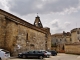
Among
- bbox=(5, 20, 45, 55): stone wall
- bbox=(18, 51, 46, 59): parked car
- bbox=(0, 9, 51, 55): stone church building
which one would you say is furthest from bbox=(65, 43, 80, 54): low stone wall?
bbox=(18, 51, 46, 59): parked car

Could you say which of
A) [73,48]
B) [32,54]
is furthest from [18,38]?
[73,48]

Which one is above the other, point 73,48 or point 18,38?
point 18,38

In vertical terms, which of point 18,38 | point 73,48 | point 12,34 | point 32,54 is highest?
point 12,34

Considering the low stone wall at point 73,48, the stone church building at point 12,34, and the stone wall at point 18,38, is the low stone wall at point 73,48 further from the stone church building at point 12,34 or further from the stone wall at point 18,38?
the stone church building at point 12,34

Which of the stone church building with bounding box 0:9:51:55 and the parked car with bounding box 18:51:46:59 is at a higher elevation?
the stone church building with bounding box 0:9:51:55

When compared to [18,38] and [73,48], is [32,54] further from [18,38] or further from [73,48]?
[73,48]

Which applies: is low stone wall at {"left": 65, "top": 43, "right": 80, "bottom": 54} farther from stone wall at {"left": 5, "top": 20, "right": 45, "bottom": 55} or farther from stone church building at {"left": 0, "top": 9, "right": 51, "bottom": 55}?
stone church building at {"left": 0, "top": 9, "right": 51, "bottom": 55}

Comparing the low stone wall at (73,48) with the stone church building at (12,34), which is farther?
the low stone wall at (73,48)

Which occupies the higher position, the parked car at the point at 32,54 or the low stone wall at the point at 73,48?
the low stone wall at the point at 73,48

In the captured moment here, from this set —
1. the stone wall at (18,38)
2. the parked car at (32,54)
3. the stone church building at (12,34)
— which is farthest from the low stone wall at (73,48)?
the parked car at (32,54)

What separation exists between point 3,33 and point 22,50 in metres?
5.22

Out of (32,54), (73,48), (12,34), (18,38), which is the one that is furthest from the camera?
(73,48)

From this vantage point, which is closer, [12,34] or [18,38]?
[12,34]

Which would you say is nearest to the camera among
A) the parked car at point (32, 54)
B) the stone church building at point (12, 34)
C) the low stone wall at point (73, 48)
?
the parked car at point (32, 54)
